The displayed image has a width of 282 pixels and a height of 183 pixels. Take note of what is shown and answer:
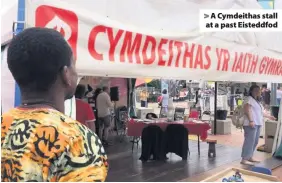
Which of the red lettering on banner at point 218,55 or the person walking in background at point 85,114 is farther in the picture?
the person walking in background at point 85,114

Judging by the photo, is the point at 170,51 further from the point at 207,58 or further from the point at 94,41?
the point at 94,41

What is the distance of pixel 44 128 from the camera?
918mm

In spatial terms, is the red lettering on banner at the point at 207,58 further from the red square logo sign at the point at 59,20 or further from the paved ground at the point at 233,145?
the paved ground at the point at 233,145

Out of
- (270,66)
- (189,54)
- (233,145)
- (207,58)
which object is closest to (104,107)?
(233,145)

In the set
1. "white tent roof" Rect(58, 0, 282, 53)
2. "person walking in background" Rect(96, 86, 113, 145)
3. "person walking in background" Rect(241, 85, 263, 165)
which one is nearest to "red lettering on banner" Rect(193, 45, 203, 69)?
"white tent roof" Rect(58, 0, 282, 53)

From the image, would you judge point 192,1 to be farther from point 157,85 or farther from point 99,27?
point 157,85

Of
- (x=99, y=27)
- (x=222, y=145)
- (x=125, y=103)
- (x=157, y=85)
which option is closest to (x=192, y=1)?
(x=99, y=27)

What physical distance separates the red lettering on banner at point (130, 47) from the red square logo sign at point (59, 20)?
49 cm

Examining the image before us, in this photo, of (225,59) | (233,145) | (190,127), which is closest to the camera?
(225,59)

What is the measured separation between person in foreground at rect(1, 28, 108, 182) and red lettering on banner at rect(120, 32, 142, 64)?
1.83 m

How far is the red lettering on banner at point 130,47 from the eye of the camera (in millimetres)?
2854

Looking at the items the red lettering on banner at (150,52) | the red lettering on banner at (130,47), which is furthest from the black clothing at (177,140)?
the red lettering on banner at (130,47)

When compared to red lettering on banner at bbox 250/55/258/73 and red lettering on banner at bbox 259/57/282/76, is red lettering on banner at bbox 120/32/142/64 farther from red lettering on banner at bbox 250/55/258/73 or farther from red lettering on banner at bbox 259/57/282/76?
red lettering on banner at bbox 259/57/282/76

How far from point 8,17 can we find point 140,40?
1181 mm
